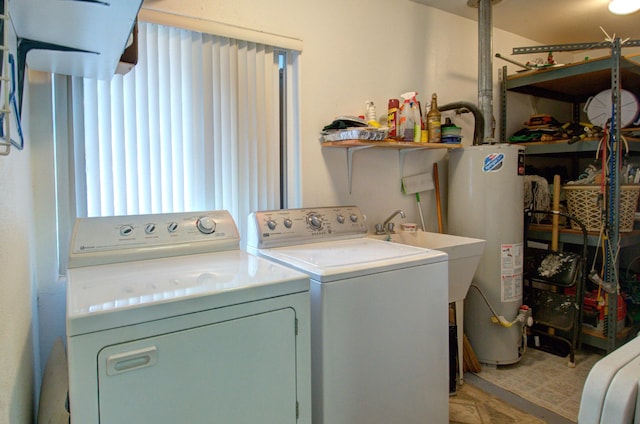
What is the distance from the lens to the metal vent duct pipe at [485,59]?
2609mm

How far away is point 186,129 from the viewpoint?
1844mm

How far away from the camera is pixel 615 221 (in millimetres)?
2387

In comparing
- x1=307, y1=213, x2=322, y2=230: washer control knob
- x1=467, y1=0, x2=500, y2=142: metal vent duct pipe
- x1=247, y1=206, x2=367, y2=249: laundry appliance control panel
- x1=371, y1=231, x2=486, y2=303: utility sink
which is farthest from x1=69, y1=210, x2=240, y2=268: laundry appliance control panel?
x1=467, y1=0, x2=500, y2=142: metal vent duct pipe

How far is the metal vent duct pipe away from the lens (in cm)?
261

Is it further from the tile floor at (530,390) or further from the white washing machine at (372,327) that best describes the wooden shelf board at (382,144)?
the tile floor at (530,390)

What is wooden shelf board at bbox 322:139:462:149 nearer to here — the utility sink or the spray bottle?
the spray bottle

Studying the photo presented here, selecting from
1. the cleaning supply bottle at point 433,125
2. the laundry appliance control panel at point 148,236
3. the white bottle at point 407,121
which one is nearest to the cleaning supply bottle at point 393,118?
the white bottle at point 407,121

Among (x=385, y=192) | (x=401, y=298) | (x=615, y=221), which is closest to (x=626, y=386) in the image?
(x=401, y=298)

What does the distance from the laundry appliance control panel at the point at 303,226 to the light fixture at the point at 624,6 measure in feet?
7.36

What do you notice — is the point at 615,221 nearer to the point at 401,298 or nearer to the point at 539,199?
the point at 539,199

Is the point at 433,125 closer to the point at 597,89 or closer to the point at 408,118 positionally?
the point at 408,118

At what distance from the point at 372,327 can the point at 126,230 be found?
103 centimetres

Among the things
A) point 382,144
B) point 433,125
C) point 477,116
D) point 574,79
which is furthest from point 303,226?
point 574,79

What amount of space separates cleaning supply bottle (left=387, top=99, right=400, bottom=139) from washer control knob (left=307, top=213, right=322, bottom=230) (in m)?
0.67
